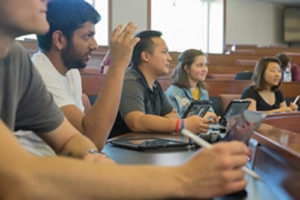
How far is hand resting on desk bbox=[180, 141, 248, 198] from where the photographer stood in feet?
1.64

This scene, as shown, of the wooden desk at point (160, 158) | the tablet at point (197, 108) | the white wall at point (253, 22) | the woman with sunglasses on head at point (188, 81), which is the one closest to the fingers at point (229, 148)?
the wooden desk at point (160, 158)

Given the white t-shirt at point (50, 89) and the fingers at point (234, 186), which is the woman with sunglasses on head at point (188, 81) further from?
the fingers at point (234, 186)

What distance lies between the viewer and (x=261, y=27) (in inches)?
407

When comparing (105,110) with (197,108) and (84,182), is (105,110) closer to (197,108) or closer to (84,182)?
(197,108)

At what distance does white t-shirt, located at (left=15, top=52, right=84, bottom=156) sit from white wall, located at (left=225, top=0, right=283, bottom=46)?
8792mm

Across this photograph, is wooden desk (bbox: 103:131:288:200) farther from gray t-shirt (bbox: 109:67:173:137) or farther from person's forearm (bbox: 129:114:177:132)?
gray t-shirt (bbox: 109:67:173:137)

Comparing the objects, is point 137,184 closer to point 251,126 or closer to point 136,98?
point 251,126

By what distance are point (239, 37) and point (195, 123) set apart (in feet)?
29.9

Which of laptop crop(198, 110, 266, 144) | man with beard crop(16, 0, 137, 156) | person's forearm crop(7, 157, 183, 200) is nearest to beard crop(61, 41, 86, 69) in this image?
man with beard crop(16, 0, 137, 156)

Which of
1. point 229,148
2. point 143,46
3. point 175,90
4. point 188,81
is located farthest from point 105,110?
point 188,81

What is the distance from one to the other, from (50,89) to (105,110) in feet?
0.70

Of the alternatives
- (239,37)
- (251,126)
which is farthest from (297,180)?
(239,37)

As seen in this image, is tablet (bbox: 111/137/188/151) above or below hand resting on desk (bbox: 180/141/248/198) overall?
below

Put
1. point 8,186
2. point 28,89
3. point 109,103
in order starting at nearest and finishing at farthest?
point 8,186 < point 28,89 < point 109,103
